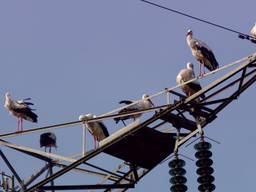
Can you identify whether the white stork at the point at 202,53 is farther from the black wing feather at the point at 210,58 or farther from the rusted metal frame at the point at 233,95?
the rusted metal frame at the point at 233,95

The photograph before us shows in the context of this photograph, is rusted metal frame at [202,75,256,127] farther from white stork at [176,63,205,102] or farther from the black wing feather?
the black wing feather

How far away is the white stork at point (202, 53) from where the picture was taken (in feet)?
117

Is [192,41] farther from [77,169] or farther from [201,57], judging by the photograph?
[77,169]


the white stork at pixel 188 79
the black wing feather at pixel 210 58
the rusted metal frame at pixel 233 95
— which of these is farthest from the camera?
the black wing feather at pixel 210 58

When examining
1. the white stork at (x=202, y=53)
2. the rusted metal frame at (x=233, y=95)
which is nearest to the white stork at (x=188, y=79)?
the white stork at (x=202, y=53)

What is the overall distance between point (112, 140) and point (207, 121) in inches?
105

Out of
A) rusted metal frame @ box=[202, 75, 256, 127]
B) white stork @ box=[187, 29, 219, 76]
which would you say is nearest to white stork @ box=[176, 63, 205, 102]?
white stork @ box=[187, 29, 219, 76]

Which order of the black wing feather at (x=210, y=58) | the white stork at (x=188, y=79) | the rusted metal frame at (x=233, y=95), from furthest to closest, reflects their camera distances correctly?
the black wing feather at (x=210, y=58), the white stork at (x=188, y=79), the rusted metal frame at (x=233, y=95)

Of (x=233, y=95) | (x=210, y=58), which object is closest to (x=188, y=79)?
(x=210, y=58)

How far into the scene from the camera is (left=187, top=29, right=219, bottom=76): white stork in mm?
35638

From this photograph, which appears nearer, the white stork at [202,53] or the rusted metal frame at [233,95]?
the rusted metal frame at [233,95]

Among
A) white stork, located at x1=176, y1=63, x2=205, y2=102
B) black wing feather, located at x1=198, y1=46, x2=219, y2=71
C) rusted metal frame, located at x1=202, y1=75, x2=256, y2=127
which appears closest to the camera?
rusted metal frame, located at x1=202, y1=75, x2=256, y2=127

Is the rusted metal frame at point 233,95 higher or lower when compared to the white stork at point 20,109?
lower

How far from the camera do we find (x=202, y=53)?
36.7 m
